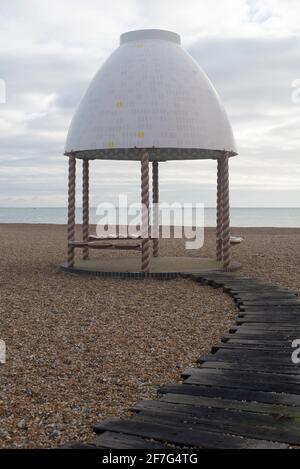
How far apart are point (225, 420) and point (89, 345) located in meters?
3.67

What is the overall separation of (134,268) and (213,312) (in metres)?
5.76

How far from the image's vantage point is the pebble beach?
222 inches

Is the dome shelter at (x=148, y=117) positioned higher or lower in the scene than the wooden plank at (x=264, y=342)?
higher

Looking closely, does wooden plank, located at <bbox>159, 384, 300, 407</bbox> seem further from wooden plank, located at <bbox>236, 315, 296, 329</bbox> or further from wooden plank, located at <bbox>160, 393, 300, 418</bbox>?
wooden plank, located at <bbox>236, 315, 296, 329</bbox>

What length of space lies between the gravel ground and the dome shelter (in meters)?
2.34

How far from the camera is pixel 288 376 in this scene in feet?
20.4

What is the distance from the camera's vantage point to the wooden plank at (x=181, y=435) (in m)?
4.41

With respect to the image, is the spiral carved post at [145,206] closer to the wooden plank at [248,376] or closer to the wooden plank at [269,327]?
the wooden plank at [269,327]

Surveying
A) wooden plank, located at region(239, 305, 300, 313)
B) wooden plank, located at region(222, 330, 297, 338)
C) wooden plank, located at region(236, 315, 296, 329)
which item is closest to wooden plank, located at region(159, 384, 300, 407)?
wooden plank, located at region(222, 330, 297, 338)

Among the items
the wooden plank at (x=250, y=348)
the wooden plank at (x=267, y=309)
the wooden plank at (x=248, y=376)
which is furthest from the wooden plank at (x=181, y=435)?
the wooden plank at (x=267, y=309)

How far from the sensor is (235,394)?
18.5 ft

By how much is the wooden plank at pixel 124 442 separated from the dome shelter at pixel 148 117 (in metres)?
10.2
